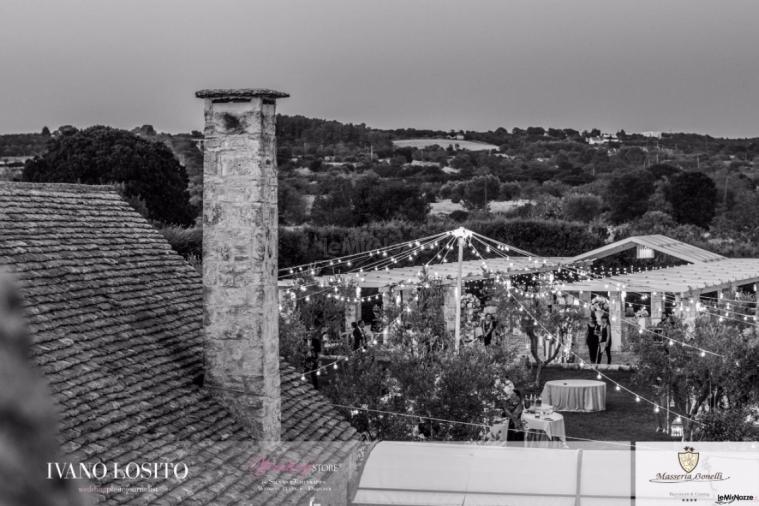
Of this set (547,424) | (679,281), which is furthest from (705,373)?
(679,281)

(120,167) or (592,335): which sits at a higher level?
(120,167)

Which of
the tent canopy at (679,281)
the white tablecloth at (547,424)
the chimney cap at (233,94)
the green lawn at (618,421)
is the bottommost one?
the green lawn at (618,421)

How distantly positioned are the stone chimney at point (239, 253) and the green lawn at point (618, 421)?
8.24 m

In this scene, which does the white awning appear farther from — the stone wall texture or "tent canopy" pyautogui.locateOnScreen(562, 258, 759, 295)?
"tent canopy" pyautogui.locateOnScreen(562, 258, 759, 295)

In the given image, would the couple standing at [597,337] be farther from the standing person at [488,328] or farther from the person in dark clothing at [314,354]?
the person in dark clothing at [314,354]

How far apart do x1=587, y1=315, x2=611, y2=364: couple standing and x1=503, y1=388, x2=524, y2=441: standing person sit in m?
6.98

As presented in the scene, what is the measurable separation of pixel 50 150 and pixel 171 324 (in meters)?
38.7

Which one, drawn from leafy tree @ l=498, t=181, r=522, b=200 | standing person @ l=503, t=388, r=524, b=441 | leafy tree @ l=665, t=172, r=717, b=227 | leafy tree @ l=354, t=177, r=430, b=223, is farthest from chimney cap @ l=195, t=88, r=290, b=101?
leafy tree @ l=498, t=181, r=522, b=200

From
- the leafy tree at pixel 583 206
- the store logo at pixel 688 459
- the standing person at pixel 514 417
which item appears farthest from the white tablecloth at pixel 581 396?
the leafy tree at pixel 583 206

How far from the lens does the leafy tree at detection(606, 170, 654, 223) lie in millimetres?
61219

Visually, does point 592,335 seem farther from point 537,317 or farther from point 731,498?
point 731,498

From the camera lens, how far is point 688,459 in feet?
34.7

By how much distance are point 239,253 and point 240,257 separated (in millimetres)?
37

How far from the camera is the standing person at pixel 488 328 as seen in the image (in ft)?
66.4
